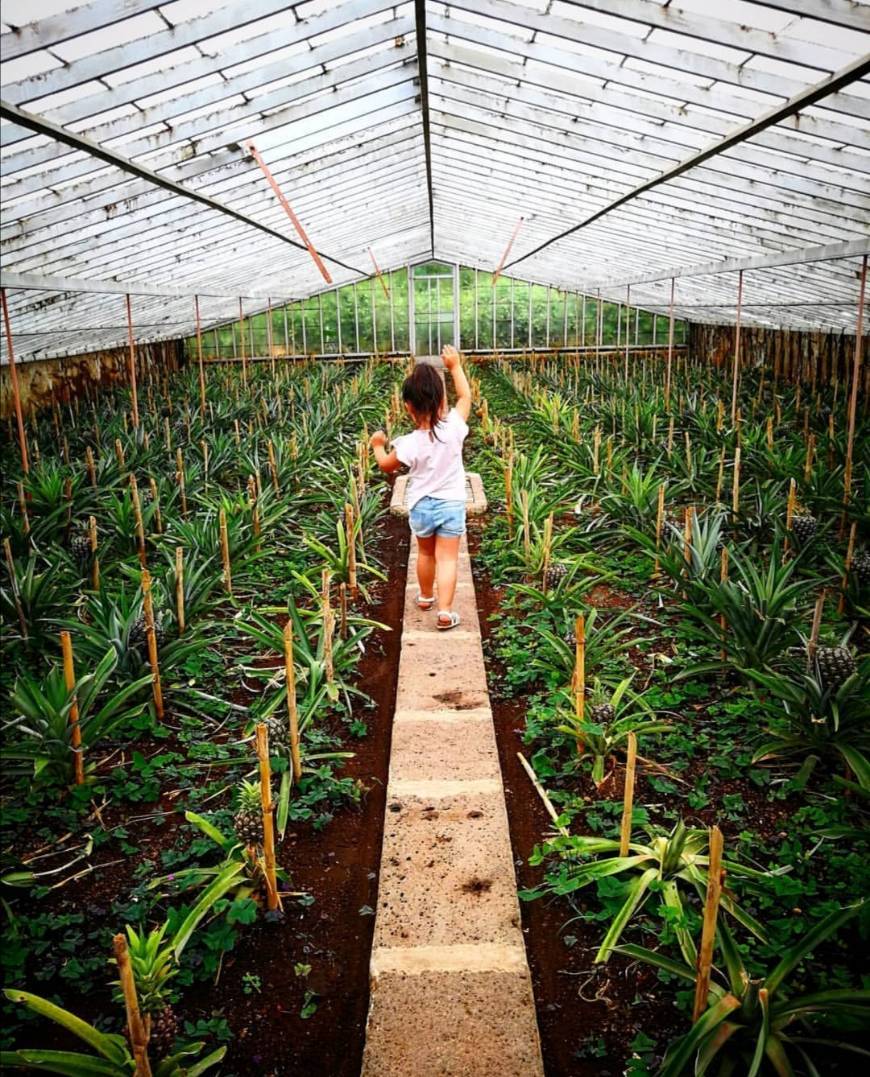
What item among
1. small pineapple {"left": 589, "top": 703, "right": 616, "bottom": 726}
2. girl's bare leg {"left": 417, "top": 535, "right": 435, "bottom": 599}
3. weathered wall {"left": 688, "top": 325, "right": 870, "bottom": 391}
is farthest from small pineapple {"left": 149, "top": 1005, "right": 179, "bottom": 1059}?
weathered wall {"left": 688, "top": 325, "right": 870, "bottom": 391}

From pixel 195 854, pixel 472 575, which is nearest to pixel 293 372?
pixel 472 575

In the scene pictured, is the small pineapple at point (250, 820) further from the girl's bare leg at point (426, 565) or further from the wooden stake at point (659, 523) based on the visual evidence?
the wooden stake at point (659, 523)

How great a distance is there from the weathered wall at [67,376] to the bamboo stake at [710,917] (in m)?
8.93

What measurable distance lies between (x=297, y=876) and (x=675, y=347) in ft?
59.0

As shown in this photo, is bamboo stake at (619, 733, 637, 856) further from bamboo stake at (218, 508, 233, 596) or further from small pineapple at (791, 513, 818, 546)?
small pineapple at (791, 513, 818, 546)

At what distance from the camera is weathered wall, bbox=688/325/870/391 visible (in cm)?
1091

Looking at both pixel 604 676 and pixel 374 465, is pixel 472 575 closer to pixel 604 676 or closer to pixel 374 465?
pixel 604 676

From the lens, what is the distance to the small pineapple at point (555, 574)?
4.22m

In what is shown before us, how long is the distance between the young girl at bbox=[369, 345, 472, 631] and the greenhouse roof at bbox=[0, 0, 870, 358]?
1.82m

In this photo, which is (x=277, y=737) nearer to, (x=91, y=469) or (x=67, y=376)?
(x=91, y=469)

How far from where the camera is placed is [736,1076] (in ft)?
5.21

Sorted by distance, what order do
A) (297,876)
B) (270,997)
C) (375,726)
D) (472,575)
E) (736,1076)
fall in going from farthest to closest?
(472,575) < (375,726) < (297,876) < (270,997) < (736,1076)

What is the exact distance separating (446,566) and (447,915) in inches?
77.4

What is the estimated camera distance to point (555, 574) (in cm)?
424
